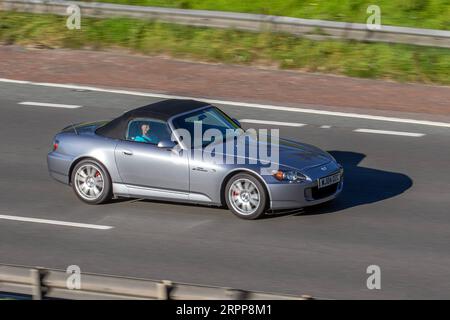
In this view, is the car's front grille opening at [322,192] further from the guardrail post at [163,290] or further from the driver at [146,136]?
the guardrail post at [163,290]

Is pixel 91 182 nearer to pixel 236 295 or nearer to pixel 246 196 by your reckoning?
pixel 246 196

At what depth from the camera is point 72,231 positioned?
1280cm

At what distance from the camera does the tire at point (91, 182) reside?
13.6 meters

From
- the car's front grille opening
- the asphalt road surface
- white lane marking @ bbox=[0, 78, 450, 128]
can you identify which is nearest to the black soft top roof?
the asphalt road surface

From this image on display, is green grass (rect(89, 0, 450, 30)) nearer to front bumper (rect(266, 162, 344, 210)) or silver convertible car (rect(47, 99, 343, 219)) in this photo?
silver convertible car (rect(47, 99, 343, 219))

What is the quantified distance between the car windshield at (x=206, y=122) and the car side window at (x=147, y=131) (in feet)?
0.62

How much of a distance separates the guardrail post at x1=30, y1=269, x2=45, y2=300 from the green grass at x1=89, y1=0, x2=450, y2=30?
13488 millimetres

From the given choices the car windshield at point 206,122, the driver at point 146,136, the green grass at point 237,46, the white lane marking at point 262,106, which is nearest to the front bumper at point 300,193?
the car windshield at point 206,122

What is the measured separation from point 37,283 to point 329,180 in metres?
5.04

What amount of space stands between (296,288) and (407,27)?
10537 mm

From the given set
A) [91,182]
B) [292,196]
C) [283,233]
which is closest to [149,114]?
[91,182]

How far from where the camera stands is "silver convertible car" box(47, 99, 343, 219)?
41.8 ft

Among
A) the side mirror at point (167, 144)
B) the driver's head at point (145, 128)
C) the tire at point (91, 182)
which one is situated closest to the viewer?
the side mirror at point (167, 144)
